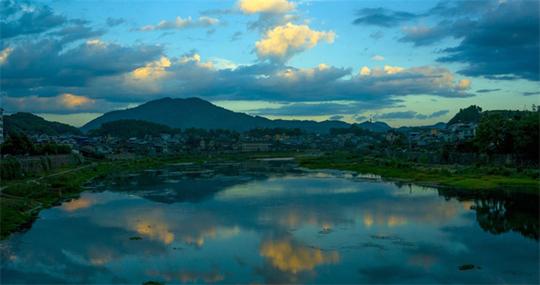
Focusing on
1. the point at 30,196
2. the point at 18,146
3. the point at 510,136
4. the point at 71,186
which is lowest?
the point at 71,186

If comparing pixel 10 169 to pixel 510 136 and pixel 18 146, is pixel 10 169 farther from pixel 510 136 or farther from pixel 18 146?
pixel 510 136

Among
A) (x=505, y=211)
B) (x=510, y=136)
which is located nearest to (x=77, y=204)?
(x=505, y=211)

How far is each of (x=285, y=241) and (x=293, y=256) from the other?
2.68 metres

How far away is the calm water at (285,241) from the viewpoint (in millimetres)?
16391

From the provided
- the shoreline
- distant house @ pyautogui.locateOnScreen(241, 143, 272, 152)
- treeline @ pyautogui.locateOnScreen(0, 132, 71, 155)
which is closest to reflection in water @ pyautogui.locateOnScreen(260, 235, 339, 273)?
the shoreline

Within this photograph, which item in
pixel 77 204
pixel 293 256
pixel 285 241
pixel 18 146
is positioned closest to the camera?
pixel 293 256

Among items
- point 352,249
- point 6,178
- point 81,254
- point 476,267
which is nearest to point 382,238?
point 352,249

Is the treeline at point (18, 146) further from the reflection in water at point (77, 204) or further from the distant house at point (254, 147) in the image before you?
the distant house at point (254, 147)

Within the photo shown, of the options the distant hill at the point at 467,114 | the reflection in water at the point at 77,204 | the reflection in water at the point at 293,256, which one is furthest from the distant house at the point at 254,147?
the reflection in water at the point at 293,256

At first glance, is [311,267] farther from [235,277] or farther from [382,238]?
[382,238]

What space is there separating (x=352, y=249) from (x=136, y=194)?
26.4 meters

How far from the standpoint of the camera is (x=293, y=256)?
18453 mm

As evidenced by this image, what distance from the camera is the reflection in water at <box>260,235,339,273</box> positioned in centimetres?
1717

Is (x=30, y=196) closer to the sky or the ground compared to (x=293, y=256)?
closer to the sky
